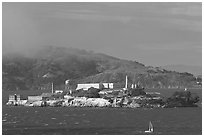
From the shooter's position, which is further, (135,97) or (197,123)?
(135,97)

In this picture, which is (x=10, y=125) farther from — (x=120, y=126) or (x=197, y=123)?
(x=197, y=123)

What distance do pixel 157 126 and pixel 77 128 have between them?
27.4ft

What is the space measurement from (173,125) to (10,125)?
1542 centimetres

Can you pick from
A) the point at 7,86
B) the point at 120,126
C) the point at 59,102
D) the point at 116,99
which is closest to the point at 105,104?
the point at 116,99

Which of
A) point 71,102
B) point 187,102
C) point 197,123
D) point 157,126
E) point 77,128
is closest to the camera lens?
point 77,128

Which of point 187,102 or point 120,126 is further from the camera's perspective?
point 187,102

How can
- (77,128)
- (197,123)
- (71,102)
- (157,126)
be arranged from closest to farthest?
(77,128) → (157,126) → (197,123) → (71,102)

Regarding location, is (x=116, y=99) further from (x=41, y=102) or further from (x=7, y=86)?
(x=7, y=86)

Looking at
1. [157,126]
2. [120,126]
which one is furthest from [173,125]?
[120,126]

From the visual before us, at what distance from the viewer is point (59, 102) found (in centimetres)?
9675

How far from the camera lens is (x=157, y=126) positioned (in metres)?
56.3

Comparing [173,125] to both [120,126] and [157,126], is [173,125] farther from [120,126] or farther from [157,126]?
[120,126]

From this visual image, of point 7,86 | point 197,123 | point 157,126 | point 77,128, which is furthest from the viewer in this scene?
point 7,86

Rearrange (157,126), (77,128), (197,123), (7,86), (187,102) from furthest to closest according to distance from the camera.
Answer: (7,86) < (187,102) < (197,123) < (157,126) < (77,128)
